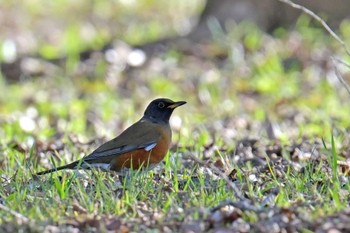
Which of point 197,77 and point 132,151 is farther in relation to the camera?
point 197,77

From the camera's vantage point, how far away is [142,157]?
7496 millimetres

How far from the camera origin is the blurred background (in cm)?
1088

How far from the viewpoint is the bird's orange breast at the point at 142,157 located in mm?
7402

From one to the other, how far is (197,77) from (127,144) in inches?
218

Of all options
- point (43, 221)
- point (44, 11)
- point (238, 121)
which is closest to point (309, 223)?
point (43, 221)

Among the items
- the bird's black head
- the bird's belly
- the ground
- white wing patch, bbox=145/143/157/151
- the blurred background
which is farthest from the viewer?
the blurred background

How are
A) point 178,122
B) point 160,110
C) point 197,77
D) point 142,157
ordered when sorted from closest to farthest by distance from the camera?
point 142,157
point 160,110
point 178,122
point 197,77

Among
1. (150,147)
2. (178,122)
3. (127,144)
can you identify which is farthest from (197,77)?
(150,147)

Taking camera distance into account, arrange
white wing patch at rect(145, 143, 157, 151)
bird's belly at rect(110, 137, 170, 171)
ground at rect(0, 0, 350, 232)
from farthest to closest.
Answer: white wing patch at rect(145, 143, 157, 151) < bird's belly at rect(110, 137, 170, 171) < ground at rect(0, 0, 350, 232)

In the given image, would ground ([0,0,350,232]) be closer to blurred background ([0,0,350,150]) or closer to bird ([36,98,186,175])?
blurred background ([0,0,350,150])

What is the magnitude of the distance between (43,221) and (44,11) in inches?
551

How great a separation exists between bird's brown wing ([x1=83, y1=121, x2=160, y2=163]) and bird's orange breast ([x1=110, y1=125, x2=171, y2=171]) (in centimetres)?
4

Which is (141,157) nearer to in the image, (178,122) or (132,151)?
(132,151)

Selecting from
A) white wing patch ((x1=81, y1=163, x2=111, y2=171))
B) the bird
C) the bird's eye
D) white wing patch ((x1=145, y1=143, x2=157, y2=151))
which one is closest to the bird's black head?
the bird's eye
